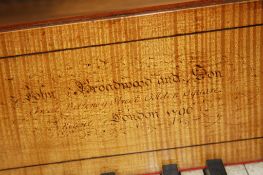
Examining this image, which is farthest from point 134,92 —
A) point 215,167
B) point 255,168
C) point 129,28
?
point 255,168

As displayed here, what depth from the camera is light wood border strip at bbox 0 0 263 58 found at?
1.76 m

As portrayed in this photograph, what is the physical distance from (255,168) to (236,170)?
3.8 inches

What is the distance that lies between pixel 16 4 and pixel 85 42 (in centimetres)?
51

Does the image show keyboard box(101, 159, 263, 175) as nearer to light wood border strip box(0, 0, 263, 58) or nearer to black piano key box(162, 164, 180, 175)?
black piano key box(162, 164, 180, 175)

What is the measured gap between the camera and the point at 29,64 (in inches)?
71.8

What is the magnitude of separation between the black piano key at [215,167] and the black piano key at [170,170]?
15 centimetres

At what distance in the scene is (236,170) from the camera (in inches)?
77.5

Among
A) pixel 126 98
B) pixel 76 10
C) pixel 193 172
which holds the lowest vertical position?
pixel 193 172

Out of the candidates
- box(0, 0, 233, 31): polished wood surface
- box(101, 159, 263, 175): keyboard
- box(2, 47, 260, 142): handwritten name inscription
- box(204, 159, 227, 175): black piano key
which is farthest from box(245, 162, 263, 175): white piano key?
box(0, 0, 233, 31): polished wood surface

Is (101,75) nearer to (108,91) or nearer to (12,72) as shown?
(108,91)

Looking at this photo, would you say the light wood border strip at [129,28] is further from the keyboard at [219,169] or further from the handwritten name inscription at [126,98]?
the keyboard at [219,169]

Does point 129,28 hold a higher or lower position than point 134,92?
higher

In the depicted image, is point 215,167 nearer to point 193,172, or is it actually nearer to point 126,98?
point 193,172

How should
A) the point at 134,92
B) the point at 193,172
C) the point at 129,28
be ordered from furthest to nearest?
the point at 193,172, the point at 134,92, the point at 129,28
